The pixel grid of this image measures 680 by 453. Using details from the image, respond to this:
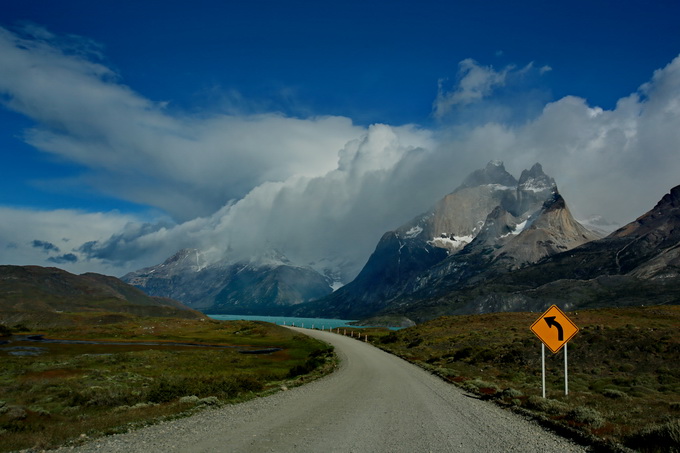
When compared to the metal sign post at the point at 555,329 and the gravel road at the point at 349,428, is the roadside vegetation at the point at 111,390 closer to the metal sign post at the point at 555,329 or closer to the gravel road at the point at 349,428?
the gravel road at the point at 349,428

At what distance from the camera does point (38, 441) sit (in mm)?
14312

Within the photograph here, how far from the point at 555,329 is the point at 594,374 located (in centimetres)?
2143

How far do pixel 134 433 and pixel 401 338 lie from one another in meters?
77.6

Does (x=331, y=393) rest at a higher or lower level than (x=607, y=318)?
lower

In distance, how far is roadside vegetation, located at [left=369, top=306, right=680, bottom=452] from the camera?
51.6ft

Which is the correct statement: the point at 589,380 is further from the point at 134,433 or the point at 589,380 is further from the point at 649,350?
the point at 134,433

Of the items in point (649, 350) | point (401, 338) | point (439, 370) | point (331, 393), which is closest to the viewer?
point (331, 393)

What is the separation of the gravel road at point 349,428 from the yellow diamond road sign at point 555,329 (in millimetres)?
3870

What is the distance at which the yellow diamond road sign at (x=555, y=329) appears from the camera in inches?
832

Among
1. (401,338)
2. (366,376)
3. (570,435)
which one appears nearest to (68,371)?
(366,376)

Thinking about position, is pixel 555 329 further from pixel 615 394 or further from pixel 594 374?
pixel 594 374

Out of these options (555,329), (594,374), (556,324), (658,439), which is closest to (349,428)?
(658,439)

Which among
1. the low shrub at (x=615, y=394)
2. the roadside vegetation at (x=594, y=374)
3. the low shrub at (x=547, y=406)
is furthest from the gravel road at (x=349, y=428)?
the low shrub at (x=615, y=394)

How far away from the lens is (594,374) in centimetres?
3850
